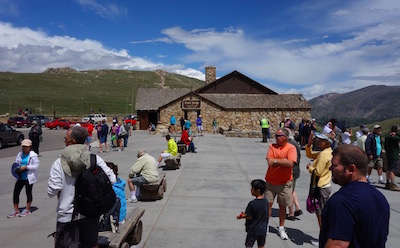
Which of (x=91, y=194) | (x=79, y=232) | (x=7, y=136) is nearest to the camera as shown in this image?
(x=91, y=194)

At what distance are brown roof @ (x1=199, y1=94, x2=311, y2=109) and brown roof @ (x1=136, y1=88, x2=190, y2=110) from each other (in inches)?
188

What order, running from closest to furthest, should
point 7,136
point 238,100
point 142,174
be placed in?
1. point 142,174
2. point 7,136
3. point 238,100

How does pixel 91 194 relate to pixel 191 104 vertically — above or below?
below

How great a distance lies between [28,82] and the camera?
348ft

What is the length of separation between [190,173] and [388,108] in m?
96.3

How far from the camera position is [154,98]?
133 ft

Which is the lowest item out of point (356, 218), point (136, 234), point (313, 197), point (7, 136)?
point (136, 234)

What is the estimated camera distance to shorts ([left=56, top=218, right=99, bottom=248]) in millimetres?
3748

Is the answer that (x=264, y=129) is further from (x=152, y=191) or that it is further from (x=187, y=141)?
(x=152, y=191)

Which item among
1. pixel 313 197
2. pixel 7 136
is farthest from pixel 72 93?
pixel 313 197

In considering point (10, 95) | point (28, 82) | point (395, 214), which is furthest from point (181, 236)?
point (28, 82)

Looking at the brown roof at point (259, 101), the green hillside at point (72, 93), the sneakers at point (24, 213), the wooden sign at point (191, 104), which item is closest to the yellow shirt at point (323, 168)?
the sneakers at point (24, 213)

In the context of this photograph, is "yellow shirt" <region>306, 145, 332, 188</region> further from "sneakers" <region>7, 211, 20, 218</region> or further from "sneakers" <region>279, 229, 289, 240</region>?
"sneakers" <region>7, 211, 20, 218</region>

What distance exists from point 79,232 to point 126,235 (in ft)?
3.63
